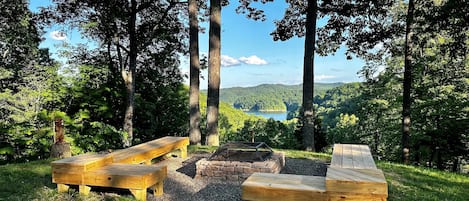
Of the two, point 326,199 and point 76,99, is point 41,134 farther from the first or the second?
point 326,199

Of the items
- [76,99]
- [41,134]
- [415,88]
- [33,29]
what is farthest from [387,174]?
[33,29]

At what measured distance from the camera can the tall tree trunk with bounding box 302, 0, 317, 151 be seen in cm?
906

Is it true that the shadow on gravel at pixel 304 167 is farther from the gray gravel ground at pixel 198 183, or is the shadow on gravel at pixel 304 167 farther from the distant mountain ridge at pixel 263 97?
the distant mountain ridge at pixel 263 97

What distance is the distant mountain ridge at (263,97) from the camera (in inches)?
3270

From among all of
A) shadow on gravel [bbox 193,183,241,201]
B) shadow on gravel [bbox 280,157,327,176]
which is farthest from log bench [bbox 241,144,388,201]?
shadow on gravel [bbox 280,157,327,176]

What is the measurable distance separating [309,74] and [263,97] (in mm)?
80132

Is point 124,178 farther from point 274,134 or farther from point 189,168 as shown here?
point 274,134

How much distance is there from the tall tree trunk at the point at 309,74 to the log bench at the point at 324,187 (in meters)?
5.82

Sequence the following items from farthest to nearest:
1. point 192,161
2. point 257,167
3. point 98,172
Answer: point 192,161 < point 257,167 < point 98,172

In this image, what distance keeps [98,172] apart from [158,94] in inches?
405

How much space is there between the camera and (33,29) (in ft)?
36.8

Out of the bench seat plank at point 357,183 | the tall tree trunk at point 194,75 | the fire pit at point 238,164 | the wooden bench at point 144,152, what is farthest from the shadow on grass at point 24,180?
the tall tree trunk at point 194,75

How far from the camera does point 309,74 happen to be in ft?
30.2

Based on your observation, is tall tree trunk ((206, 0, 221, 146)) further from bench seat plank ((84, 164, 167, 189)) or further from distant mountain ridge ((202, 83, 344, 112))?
distant mountain ridge ((202, 83, 344, 112))
